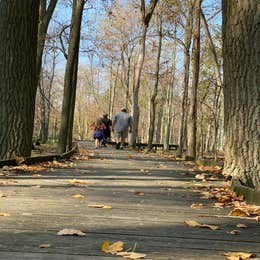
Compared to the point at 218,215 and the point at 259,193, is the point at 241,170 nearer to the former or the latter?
the point at 259,193

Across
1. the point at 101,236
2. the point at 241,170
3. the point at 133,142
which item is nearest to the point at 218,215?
the point at 101,236

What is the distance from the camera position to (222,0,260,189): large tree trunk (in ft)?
21.4

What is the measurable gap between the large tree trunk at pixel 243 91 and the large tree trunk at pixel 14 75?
427 centimetres

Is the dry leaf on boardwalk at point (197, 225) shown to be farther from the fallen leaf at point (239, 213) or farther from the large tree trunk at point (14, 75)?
the large tree trunk at point (14, 75)

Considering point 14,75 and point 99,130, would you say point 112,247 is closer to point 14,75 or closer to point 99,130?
point 14,75

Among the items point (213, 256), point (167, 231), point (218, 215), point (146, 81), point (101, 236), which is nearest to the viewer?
point (213, 256)

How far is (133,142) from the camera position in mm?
24234

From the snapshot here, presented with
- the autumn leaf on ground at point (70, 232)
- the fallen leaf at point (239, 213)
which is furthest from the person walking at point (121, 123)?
the autumn leaf on ground at point (70, 232)

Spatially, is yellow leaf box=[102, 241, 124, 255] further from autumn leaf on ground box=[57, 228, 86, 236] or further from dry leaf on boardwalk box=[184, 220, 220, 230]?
dry leaf on boardwalk box=[184, 220, 220, 230]

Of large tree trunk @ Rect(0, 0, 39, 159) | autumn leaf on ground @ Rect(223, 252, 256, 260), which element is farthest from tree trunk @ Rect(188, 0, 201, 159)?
autumn leaf on ground @ Rect(223, 252, 256, 260)

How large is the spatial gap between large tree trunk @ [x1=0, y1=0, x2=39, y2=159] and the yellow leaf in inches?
261

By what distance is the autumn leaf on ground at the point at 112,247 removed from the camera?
262cm

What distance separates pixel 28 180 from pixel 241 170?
3.19 meters

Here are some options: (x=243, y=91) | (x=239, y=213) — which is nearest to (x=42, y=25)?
(x=243, y=91)
